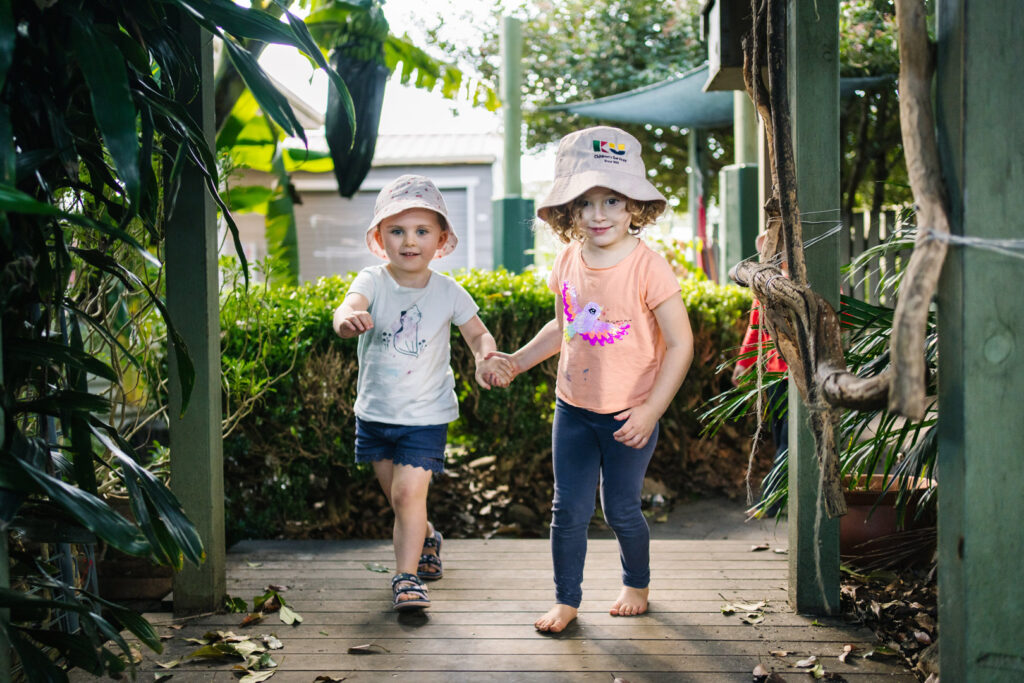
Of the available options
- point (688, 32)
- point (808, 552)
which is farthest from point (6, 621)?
point (688, 32)

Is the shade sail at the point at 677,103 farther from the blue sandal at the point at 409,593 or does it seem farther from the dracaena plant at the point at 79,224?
the dracaena plant at the point at 79,224

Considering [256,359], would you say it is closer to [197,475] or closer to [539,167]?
[197,475]

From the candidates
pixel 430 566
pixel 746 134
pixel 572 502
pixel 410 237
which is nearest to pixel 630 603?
pixel 572 502

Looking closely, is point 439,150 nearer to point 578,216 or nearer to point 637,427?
point 578,216

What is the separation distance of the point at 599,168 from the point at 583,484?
1.05m

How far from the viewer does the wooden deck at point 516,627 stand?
2531 millimetres

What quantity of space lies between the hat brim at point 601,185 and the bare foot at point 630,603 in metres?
1.35

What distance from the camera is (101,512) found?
1735 millimetres

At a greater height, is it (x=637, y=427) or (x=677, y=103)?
(x=677, y=103)

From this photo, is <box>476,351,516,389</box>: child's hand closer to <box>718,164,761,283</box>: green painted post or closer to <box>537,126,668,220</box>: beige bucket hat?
<box>537,126,668,220</box>: beige bucket hat

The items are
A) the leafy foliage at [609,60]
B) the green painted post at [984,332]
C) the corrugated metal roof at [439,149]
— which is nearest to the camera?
the green painted post at [984,332]

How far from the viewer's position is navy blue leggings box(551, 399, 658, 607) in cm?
288

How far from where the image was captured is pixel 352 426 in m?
4.48

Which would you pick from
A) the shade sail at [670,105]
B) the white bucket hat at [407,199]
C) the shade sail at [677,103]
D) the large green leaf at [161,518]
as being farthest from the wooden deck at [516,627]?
the shade sail at [670,105]
